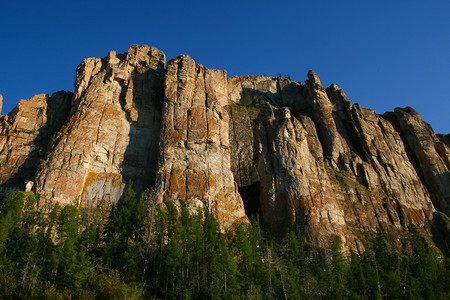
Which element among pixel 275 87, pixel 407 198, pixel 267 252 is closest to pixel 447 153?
pixel 407 198

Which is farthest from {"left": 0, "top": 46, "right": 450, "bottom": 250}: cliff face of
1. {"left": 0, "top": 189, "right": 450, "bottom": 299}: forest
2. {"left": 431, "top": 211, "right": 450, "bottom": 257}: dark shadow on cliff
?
{"left": 0, "top": 189, "right": 450, "bottom": 299}: forest

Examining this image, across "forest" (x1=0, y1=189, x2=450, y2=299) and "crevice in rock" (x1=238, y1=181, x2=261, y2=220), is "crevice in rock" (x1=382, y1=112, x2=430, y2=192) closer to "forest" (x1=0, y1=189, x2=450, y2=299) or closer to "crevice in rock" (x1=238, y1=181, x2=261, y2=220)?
"forest" (x1=0, y1=189, x2=450, y2=299)

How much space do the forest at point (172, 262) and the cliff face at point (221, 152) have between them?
15.2 feet

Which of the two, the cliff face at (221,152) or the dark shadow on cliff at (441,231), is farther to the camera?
the dark shadow on cliff at (441,231)

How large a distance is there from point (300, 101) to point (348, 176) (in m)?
23.9

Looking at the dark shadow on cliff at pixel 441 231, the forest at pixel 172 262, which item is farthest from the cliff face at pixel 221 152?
the forest at pixel 172 262

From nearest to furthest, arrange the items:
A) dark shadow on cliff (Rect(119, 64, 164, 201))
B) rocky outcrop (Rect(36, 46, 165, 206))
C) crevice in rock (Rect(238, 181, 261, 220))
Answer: rocky outcrop (Rect(36, 46, 165, 206))
dark shadow on cliff (Rect(119, 64, 164, 201))
crevice in rock (Rect(238, 181, 261, 220))

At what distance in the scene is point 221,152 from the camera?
59.0 m

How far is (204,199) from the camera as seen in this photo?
171 feet

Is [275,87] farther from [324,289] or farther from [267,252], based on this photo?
[324,289]

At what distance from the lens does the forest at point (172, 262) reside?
113 ft

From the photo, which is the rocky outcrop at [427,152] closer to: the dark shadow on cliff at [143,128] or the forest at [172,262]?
the forest at [172,262]

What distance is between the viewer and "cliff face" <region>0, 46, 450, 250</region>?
53562 millimetres

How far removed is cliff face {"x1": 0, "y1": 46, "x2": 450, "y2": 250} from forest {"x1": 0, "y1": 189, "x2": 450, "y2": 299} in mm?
4638
